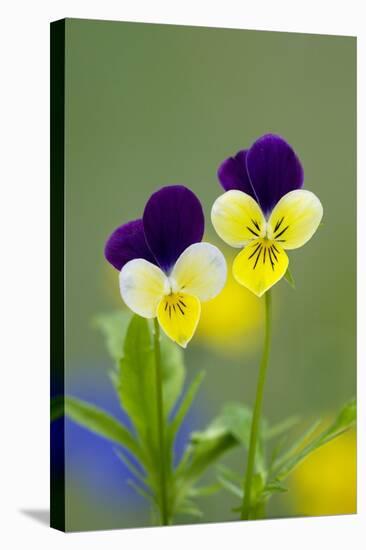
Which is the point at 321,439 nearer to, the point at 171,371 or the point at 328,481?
the point at 328,481

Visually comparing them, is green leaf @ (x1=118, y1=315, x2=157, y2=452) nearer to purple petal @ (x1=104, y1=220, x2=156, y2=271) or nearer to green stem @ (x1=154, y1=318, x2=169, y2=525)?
green stem @ (x1=154, y1=318, x2=169, y2=525)

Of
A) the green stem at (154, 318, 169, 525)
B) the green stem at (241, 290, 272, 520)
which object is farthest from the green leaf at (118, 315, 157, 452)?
the green stem at (241, 290, 272, 520)

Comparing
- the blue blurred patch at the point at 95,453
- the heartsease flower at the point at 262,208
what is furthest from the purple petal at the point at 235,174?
the blue blurred patch at the point at 95,453

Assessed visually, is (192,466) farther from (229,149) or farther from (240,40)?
(240,40)

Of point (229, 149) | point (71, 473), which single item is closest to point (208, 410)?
point (71, 473)

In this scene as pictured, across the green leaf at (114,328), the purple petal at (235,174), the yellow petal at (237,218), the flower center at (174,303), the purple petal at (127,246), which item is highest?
the purple petal at (235,174)

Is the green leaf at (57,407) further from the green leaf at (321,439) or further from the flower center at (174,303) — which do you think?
the green leaf at (321,439)
